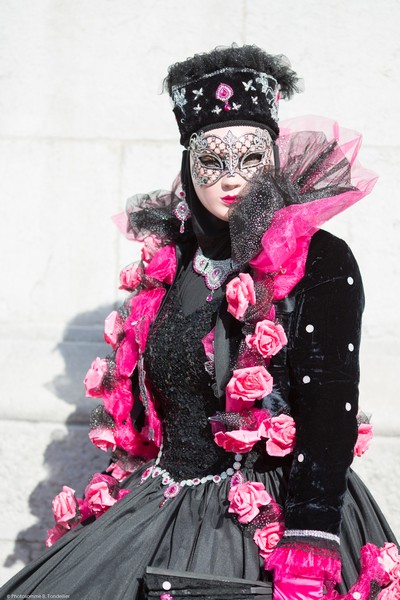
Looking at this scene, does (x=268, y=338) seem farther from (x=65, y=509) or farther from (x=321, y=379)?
(x=65, y=509)

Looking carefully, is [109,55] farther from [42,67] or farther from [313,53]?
[313,53]

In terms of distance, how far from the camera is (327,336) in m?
1.79

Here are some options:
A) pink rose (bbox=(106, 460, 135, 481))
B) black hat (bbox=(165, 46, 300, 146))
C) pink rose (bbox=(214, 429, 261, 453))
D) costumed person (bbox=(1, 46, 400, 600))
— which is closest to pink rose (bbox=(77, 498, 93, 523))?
costumed person (bbox=(1, 46, 400, 600))

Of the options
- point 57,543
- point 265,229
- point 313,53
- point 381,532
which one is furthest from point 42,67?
point 381,532

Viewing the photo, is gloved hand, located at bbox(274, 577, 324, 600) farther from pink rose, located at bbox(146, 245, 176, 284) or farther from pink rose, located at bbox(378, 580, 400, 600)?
pink rose, located at bbox(146, 245, 176, 284)

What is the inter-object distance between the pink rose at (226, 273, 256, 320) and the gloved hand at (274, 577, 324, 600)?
585mm

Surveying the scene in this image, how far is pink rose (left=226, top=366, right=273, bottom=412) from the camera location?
1827mm

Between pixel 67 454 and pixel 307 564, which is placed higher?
pixel 307 564

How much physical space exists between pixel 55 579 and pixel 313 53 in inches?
82.3

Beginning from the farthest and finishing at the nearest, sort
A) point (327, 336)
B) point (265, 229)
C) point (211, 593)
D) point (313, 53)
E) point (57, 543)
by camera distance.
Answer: point (313, 53) → point (57, 543) → point (265, 229) → point (327, 336) → point (211, 593)

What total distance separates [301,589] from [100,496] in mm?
744

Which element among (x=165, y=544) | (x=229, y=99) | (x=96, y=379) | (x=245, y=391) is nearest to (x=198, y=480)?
(x=165, y=544)

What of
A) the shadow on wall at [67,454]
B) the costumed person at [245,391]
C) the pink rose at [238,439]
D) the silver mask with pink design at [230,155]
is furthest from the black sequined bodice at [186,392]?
the shadow on wall at [67,454]

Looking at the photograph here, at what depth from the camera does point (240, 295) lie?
6.18 ft
